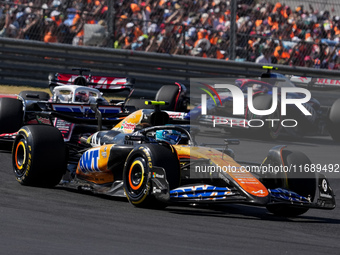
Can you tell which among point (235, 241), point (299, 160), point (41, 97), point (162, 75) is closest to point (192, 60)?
point (162, 75)

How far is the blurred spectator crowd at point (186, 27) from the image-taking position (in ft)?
52.7

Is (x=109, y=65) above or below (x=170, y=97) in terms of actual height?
above

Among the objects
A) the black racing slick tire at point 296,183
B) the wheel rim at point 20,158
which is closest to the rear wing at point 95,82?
the wheel rim at point 20,158

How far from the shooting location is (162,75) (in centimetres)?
1748

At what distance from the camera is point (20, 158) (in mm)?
8695

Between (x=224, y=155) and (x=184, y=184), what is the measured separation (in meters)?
0.55

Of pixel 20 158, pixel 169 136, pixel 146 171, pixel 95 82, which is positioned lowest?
pixel 20 158

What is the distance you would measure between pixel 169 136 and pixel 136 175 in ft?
3.31

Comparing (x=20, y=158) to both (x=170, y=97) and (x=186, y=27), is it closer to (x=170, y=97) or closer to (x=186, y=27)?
(x=170, y=97)

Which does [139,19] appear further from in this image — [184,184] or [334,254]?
[334,254]

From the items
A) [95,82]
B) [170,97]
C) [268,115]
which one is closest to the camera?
[95,82]

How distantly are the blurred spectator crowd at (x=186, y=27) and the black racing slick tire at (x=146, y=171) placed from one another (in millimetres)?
8926

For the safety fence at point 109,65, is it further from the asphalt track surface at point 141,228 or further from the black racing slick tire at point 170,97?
the asphalt track surface at point 141,228

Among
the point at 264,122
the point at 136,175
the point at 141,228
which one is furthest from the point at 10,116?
the point at 141,228
